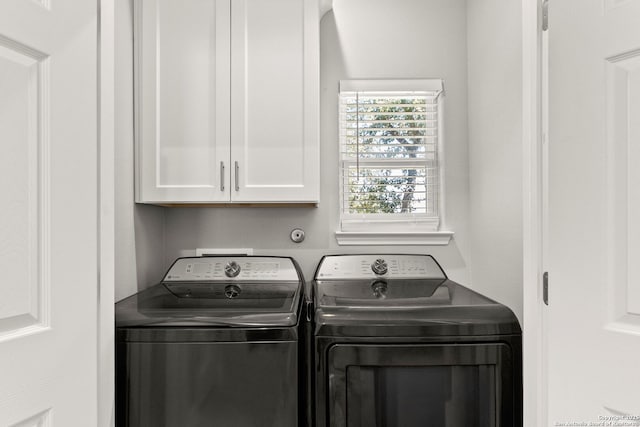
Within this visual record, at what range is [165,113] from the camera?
173 centimetres

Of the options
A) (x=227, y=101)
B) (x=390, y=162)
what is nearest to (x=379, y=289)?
(x=390, y=162)

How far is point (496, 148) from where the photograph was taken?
5.44ft

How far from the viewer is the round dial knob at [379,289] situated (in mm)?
1557

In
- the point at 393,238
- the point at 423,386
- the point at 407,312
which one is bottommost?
the point at 423,386

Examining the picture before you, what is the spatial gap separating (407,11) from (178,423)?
7.02 ft

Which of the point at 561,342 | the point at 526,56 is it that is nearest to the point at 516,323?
the point at 561,342

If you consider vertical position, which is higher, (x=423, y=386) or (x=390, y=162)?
(x=390, y=162)

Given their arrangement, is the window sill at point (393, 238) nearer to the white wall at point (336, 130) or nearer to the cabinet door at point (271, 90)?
the white wall at point (336, 130)

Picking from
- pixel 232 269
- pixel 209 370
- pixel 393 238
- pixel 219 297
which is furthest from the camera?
pixel 393 238

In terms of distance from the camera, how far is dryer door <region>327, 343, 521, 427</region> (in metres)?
1.28

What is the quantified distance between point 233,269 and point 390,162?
39.0 inches
